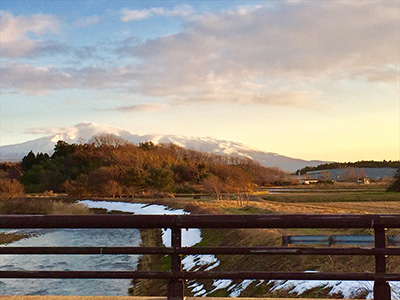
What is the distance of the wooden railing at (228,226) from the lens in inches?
180

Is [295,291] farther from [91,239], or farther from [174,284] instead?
[91,239]

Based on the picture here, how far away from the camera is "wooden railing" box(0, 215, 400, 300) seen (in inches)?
180

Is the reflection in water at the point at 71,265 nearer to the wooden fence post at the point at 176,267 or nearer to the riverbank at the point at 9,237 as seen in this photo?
the riverbank at the point at 9,237

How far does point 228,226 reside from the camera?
461cm

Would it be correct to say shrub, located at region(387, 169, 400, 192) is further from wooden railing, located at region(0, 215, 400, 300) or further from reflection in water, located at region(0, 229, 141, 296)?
wooden railing, located at region(0, 215, 400, 300)

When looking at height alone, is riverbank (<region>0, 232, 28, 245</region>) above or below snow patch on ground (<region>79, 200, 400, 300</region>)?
below

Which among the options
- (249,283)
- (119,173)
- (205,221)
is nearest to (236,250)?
(205,221)

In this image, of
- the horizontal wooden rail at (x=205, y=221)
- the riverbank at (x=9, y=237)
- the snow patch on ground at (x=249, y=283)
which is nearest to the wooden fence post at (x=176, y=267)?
the horizontal wooden rail at (x=205, y=221)

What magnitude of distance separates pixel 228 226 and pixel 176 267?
63cm

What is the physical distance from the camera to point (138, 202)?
62.2 metres

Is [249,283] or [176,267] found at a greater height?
[176,267]

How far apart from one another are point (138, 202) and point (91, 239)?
25814mm

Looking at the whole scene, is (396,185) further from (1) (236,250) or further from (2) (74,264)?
(1) (236,250)

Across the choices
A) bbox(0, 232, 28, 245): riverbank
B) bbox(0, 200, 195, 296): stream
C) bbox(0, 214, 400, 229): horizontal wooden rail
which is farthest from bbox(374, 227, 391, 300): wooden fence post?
bbox(0, 232, 28, 245): riverbank
